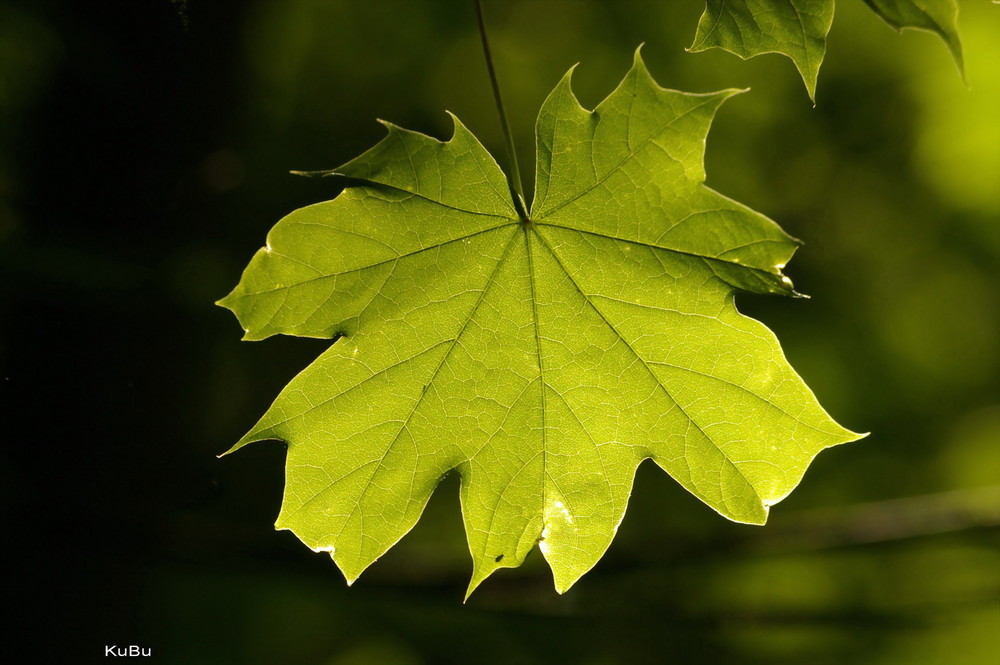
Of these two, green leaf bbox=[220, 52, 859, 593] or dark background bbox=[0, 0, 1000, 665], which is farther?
dark background bbox=[0, 0, 1000, 665]

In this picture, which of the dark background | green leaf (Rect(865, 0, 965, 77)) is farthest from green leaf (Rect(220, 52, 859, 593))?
the dark background

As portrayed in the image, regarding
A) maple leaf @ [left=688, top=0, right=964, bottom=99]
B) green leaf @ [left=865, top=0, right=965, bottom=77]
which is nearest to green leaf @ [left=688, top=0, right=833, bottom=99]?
maple leaf @ [left=688, top=0, right=964, bottom=99]

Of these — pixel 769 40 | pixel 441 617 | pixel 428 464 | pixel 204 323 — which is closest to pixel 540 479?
pixel 428 464

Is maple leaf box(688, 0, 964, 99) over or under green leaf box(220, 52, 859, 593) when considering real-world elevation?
over

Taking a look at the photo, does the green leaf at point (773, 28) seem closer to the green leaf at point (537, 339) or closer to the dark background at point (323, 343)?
the green leaf at point (537, 339)

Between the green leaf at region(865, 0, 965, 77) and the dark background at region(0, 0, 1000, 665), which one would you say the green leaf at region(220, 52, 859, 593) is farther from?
the dark background at region(0, 0, 1000, 665)

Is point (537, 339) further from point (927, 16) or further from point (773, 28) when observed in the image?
point (927, 16)
